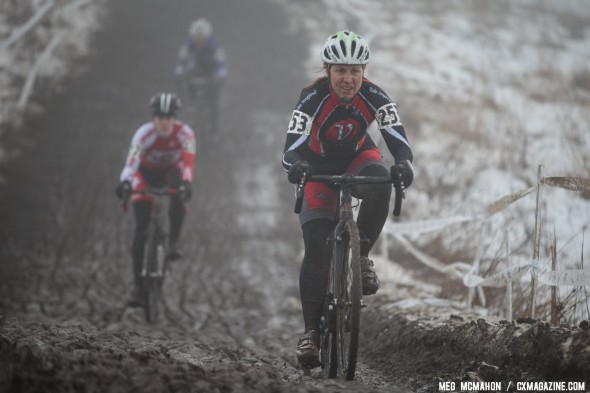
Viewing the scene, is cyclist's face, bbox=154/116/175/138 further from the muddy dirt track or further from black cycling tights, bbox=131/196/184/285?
the muddy dirt track

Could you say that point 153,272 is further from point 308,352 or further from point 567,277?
point 567,277

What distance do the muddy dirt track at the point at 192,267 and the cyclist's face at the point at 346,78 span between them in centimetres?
187

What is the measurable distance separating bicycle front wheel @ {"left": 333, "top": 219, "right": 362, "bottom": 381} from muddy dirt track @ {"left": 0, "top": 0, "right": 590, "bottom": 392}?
26 cm

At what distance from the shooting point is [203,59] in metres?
13.7

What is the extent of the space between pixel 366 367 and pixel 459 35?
16615 millimetres

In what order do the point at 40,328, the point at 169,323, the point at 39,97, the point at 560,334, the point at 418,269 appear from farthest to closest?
the point at 39,97 → the point at 418,269 → the point at 169,323 → the point at 40,328 → the point at 560,334

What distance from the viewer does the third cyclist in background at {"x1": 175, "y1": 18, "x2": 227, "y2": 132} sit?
13.5m

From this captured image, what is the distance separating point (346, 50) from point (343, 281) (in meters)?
1.63

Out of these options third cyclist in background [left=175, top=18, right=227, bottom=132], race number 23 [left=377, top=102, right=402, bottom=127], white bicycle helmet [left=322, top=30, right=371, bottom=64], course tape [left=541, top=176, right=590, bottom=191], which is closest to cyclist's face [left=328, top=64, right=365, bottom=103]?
white bicycle helmet [left=322, top=30, right=371, bottom=64]

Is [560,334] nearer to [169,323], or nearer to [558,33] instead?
[169,323]

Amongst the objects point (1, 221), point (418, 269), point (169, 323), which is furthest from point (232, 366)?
point (1, 221)

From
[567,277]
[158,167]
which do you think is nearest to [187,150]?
[158,167]

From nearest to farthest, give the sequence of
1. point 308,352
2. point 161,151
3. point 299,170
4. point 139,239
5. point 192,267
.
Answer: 1. point 299,170
2. point 308,352
3. point 139,239
4. point 161,151
5. point 192,267

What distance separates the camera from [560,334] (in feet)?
12.9
